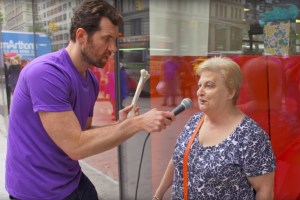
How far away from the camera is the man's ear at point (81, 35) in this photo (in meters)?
1.53

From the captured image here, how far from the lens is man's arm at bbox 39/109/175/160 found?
1.40m

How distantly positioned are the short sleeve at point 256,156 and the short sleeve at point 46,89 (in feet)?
2.62

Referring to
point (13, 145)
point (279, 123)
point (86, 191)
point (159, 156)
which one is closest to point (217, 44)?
point (279, 123)

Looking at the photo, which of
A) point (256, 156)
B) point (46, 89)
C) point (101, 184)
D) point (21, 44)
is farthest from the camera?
point (21, 44)

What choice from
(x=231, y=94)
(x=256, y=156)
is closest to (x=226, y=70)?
(x=231, y=94)

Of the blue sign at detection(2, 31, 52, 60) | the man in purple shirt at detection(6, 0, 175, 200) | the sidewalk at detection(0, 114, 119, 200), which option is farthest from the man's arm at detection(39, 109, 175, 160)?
the blue sign at detection(2, 31, 52, 60)

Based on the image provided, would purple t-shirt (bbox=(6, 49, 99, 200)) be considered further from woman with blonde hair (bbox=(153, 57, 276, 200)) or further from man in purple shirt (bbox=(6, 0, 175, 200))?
woman with blonde hair (bbox=(153, 57, 276, 200))

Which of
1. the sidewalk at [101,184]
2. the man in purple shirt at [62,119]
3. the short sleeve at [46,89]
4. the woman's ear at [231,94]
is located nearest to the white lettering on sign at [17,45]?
the sidewalk at [101,184]

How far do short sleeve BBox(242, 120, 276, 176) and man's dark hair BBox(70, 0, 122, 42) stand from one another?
0.82 metres

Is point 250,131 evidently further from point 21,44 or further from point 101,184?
point 21,44

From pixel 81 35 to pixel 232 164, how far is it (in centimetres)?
89

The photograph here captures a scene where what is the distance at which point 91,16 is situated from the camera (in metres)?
1.53

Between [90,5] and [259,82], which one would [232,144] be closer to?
[259,82]

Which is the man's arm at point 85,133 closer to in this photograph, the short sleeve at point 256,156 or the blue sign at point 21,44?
the short sleeve at point 256,156
